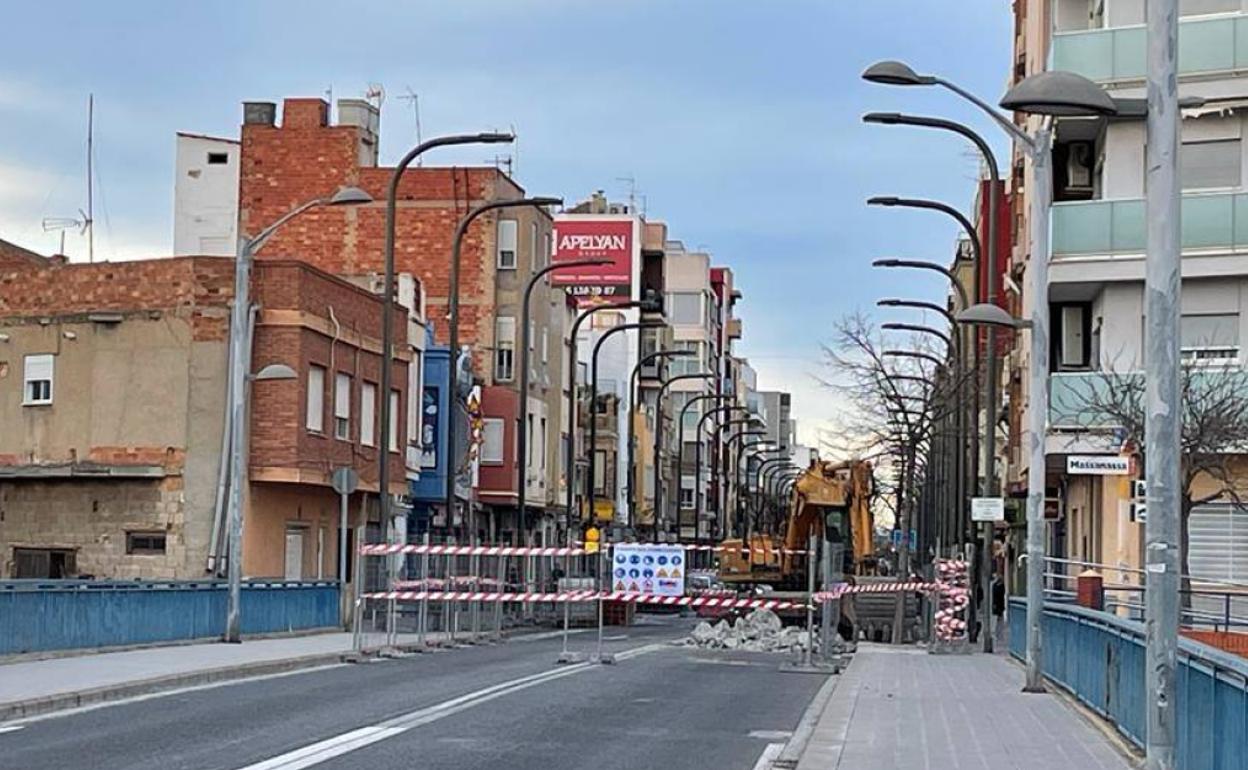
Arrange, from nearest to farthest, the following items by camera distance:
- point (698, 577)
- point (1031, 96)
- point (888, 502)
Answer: point (1031, 96), point (698, 577), point (888, 502)

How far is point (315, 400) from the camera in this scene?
4244 cm

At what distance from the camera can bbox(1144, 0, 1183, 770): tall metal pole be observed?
38.3 feet

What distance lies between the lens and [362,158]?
6662 centimetres

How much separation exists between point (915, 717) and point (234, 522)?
44.6 feet

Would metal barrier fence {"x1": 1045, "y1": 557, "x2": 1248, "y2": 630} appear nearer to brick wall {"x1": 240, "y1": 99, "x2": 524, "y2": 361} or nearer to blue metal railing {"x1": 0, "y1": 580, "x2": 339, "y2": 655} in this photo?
blue metal railing {"x1": 0, "y1": 580, "x2": 339, "y2": 655}

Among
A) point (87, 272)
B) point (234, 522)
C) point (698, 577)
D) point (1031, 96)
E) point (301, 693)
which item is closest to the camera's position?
point (1031, 96)

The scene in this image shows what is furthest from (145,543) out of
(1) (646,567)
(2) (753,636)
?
(2) (753,636)

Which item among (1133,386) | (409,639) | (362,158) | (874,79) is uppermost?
(362,158)

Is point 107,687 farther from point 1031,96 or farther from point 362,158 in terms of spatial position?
point 362,158

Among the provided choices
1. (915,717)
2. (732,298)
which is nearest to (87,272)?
(915,717)

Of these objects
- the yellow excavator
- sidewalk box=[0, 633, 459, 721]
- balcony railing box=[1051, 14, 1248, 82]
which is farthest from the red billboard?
sidewalk box=[0, 633, 459, 721]

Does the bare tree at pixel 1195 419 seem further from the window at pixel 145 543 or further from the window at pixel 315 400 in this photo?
the window at pixel 145 543

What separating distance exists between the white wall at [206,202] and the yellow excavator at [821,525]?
27958 millimetres

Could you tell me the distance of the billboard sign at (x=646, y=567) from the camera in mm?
32656
